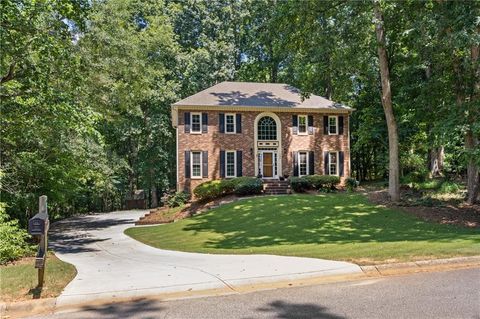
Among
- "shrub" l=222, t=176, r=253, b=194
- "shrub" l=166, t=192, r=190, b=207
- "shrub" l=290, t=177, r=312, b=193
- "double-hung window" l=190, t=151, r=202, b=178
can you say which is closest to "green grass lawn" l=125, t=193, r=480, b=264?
"shrub" l=222, t=176, r=253, b=194

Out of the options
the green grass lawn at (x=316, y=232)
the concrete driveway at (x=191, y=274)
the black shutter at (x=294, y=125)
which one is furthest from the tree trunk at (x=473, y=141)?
the black shutter at (x=294, y=125)

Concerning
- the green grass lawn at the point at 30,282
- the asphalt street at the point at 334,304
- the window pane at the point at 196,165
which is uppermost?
the window pane at the point at 196,165

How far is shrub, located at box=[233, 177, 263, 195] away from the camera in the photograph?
23.6m

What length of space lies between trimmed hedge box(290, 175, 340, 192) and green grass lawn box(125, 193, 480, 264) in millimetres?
3480

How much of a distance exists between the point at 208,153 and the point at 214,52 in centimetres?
1459

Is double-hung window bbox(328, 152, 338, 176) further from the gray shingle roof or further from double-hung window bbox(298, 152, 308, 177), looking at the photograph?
the gray shingle roof

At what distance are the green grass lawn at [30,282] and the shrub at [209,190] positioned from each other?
15420 millimetres

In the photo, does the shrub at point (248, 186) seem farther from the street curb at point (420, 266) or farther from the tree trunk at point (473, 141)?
the street curb at point (420, 266)

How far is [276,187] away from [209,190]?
4.31m

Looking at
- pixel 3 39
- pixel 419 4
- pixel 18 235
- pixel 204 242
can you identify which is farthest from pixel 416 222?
pixel 3 39

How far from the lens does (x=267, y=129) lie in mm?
27375

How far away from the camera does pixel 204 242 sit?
13.7 m

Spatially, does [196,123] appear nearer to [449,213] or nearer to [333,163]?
[333,163]

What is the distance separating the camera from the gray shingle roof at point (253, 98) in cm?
2662
